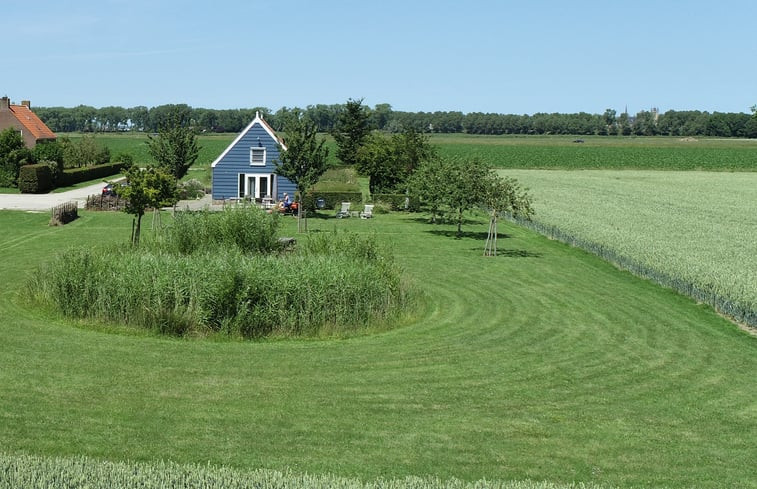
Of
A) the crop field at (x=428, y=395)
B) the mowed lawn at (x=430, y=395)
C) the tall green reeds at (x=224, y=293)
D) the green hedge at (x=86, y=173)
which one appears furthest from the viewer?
the green hedge at (x=86, y=173)

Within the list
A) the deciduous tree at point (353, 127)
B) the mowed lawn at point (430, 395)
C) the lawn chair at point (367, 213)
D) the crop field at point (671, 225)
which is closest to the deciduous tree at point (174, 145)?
the lawn chair at point (367, 213)

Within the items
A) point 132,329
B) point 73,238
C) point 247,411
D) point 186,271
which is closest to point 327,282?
point 186,271

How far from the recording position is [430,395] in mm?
15672

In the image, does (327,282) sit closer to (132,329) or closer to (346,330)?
(346,330)

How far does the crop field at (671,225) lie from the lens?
29.0 meters

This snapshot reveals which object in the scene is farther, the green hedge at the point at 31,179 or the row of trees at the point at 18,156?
the row of trees at the point at 18,156

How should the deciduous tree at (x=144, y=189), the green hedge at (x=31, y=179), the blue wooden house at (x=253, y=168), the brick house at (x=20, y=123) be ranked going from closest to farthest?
1. the deciduous tree at (x=144, y=189)
2. the blue wooden house at (x=253, y=168)
3. the green hedge at (x=31, y=179)
4. the brick house at (x=20, y=123)

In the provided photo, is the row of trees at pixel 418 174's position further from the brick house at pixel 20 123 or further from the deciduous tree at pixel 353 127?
the brick house at pixel 20 123

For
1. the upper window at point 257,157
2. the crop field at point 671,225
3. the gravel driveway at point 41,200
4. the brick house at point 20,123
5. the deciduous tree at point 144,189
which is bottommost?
the gravel driveway at point 41,200

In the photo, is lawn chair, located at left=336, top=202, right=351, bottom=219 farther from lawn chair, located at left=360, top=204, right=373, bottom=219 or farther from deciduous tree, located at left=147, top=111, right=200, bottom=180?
deciduous tree, located at left=147, top=111, right=200, bottom=180

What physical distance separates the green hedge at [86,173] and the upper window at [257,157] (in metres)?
18.7

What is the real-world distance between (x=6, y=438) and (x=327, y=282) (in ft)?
31.6

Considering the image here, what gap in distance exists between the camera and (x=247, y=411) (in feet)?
47.4

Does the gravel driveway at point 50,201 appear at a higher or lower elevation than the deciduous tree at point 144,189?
lower
